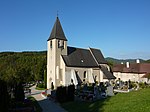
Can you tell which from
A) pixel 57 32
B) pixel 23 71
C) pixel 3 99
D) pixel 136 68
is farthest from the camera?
pixel 23 71

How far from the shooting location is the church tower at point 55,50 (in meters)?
42.5

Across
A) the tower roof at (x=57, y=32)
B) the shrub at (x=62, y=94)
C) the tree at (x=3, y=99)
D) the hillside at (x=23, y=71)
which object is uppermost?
the tower roof at (x=57, y=32)

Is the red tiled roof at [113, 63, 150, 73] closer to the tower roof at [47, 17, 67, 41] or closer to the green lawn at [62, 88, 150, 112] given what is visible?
the tower roof at [47, 17, 67, 41]

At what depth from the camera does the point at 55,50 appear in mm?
42500

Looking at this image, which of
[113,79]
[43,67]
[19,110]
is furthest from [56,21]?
[19,110]

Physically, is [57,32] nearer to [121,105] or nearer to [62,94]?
[62,94]

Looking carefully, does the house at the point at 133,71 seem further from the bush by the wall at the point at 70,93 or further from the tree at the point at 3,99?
the tree at the point at 3,99

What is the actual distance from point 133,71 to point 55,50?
22728 mm

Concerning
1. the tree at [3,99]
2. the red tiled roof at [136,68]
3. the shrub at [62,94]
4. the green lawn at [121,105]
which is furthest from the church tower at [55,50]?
the tree at [3,99]

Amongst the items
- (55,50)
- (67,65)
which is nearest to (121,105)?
(67,65)

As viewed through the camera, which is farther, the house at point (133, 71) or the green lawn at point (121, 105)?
the house at point (133, 71)

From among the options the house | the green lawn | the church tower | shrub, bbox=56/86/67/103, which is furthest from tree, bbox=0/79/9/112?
the house

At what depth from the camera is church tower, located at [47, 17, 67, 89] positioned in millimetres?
42500

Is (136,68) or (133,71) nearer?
(133,71)
